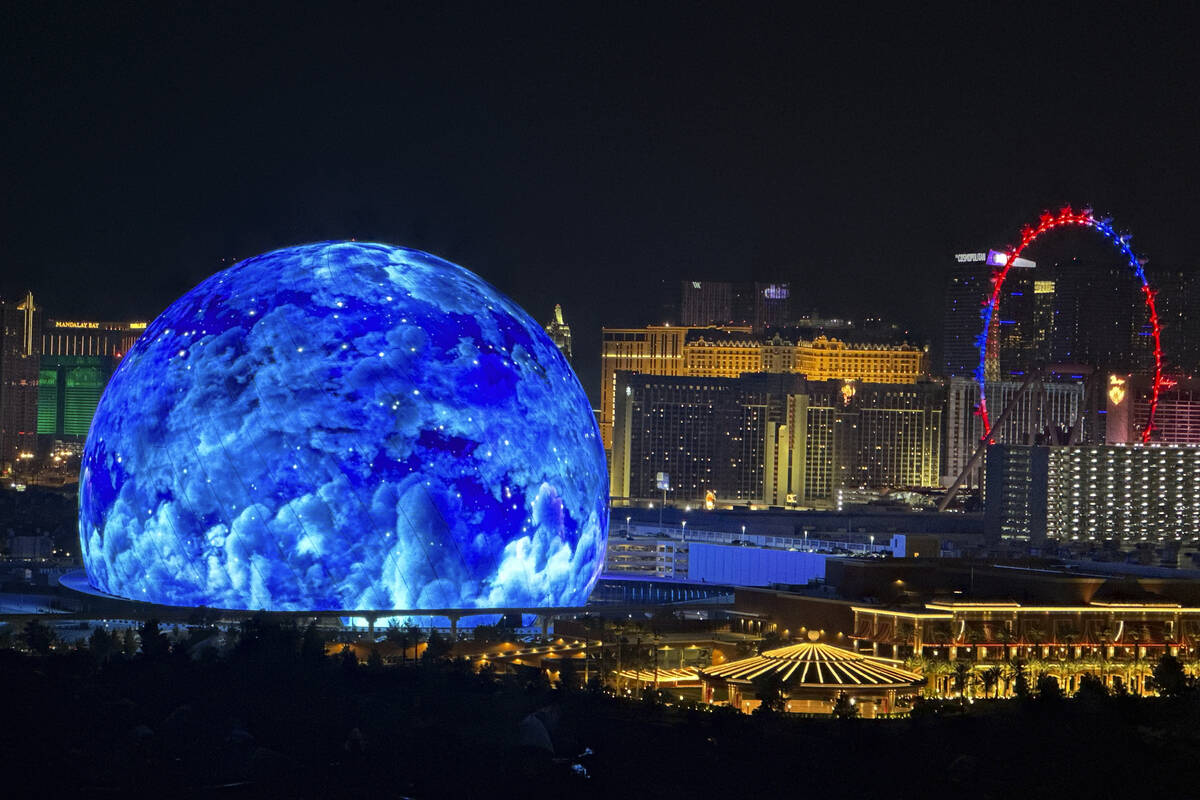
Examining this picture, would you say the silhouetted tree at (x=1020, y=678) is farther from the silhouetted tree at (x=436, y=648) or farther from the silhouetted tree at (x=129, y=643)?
the silhouetted tree at (x=129, y=643)

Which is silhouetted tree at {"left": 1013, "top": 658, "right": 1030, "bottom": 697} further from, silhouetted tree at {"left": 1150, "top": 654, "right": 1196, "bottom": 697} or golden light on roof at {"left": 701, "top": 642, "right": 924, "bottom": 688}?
silhouetted tree at {"left": 1150, "top": 654, "right": 1196, "bottom": 697}

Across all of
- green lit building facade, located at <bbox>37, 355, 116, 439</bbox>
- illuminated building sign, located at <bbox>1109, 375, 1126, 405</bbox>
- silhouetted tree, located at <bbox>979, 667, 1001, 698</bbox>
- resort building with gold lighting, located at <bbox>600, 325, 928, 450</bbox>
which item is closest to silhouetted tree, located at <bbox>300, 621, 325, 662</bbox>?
silhouetted tree, located at <bbox>979, 667, 1001, 698</bbox>

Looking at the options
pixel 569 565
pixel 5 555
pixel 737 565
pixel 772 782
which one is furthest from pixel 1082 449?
pixel 772 782

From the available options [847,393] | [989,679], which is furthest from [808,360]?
[989,679]

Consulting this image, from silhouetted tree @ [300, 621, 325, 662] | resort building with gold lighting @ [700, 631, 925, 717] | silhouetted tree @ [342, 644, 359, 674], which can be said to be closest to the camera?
silhouetted tree @ [342, 644, 359, 674]

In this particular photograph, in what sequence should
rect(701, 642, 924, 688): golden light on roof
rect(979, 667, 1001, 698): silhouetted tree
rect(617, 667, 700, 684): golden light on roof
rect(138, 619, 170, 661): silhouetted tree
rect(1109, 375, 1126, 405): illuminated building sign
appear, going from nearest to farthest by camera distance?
rect(138, 619, 170, 661): silhouetted tree, rect(617, 667, 700, 684): golden light on roof, rect(701, 642, 924, 688): golden light on roof, rect(979, 667, 1001, 698): silhouetted tree, rect(1109, 375, 1126, 405): illuminated building sign

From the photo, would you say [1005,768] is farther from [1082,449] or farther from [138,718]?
[1082,449]
